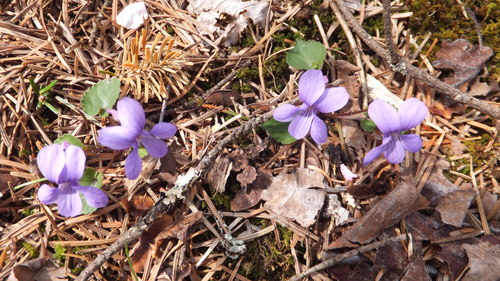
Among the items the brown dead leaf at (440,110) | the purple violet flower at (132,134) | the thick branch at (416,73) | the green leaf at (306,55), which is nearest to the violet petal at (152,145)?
the purple violet flower at (132,134)

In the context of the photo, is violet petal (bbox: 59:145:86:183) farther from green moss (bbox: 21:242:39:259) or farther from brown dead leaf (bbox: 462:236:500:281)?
brown dead leaf (bbox: 462:236:500:281)

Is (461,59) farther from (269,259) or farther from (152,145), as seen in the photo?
(152,145)

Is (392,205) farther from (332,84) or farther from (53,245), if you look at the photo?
(53,245)

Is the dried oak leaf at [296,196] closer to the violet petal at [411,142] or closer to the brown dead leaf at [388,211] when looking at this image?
the brown dead leaf at [388,211]

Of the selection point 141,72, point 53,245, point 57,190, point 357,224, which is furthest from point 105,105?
point 357,224

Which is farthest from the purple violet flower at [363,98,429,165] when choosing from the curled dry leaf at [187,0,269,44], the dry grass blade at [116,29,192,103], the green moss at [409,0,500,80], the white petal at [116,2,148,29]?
the white petal at [116,2,148,29]
